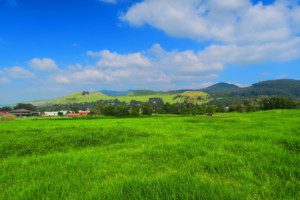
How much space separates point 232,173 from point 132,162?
3.20m

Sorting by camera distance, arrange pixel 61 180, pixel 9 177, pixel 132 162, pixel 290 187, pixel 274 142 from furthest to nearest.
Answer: pixel 274 142, pixel 132 162, pixel 9 177, pixel 61 180, pixel 290 187

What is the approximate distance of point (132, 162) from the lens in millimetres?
9008

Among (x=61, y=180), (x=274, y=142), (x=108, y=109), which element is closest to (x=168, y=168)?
(x=61, y=180)

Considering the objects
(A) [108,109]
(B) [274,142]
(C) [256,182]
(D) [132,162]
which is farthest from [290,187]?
(A) [108,109]

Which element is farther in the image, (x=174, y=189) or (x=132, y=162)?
(x=132, y=162)

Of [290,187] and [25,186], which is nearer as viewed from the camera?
[290,187]

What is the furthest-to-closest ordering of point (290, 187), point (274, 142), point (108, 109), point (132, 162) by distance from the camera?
1. point (108, 109)
2. point (274, 142)
3. point (132, 162)
4. point (290, 187)

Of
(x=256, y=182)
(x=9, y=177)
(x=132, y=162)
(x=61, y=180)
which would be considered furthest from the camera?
(x=132, y=162)

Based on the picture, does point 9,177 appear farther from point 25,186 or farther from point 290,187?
point 290,187

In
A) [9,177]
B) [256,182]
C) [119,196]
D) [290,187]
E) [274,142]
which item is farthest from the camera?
[274,142]

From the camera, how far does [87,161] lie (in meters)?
9.36

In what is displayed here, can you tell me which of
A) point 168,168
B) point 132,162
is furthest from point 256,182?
point 132,162

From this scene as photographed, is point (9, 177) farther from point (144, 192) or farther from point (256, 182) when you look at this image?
point (256, 182)

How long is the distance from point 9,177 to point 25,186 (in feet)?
4.83
